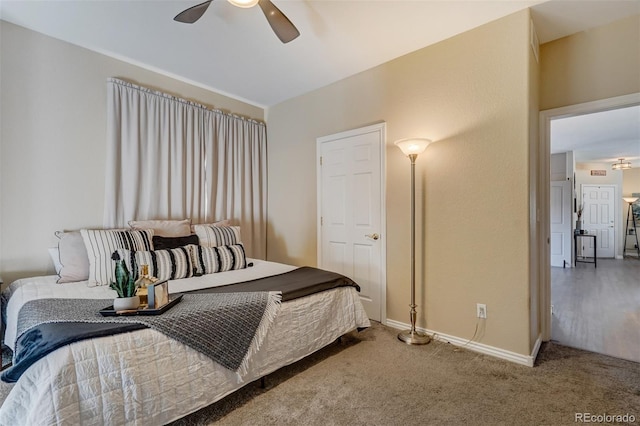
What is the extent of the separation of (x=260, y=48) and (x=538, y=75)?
2.49 m

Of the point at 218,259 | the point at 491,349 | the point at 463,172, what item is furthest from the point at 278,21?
the point at 491,349

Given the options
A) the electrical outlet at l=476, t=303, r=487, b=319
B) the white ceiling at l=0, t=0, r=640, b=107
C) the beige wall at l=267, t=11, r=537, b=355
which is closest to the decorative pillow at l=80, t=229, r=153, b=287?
the white ceiling at l=0, t=0, r=640, b=107

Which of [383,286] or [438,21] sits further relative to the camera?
[383,286]

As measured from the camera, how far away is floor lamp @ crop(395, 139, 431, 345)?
2.64m

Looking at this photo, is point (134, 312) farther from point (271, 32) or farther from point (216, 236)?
point (271, 32)

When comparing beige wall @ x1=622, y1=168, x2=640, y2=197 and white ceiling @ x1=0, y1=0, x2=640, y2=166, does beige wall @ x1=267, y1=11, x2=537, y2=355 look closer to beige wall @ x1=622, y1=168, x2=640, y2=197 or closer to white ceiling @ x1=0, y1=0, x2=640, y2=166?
white ceiling @ x1=0, y1=0, x2=640, y2=166

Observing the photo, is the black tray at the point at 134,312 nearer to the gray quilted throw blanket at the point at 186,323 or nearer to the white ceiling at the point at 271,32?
the gray quilted throw blanket at the point at 186,323

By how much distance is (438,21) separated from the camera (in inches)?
98.0

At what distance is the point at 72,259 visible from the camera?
244 cm

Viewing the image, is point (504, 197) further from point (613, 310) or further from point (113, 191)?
point (113, 191)

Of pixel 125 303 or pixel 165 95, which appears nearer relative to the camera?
pixel 125 303

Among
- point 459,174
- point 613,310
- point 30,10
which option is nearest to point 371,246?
point 459,174

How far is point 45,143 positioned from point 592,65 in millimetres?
4668

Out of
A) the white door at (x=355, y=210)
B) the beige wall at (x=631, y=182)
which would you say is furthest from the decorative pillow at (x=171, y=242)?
the beige wall at (x=631, y=182)
